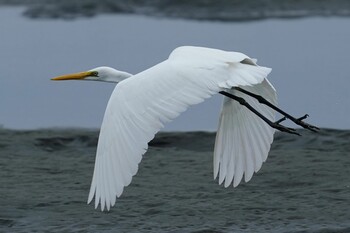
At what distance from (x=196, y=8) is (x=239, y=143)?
794 centimetres

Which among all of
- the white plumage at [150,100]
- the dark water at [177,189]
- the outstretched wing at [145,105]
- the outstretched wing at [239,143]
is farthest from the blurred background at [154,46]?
the outstretched wing at [145,105]

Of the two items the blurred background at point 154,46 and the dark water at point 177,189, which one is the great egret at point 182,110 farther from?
the blurred background at point 154,46

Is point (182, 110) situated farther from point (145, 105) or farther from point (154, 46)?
point (154, 46)

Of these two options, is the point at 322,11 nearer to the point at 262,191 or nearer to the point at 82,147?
the point at 82,147

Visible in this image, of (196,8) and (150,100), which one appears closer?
(150,100)

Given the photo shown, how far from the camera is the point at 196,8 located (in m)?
14.7

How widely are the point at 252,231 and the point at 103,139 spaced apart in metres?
1.61

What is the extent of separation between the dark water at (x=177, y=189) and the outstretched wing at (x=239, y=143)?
358 mm

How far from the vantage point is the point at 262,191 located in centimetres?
784

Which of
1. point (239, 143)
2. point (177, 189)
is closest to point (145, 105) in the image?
point (239, 143)

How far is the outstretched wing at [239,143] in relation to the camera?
22.8 feet

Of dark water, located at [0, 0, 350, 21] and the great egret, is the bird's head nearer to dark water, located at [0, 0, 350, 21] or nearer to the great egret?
the great egret

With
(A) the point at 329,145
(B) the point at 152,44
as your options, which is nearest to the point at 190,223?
(A) the point at 329,145

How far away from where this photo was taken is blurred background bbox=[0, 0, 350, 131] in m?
10.3
